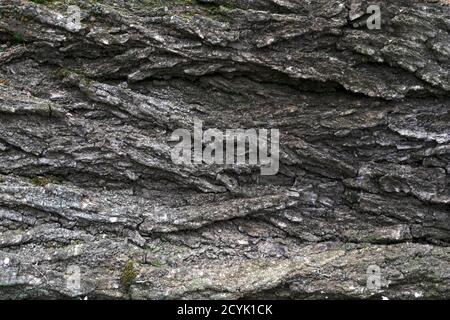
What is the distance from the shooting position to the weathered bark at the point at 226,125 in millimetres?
10359

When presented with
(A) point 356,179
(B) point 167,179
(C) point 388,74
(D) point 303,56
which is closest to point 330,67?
(D) point 303,56

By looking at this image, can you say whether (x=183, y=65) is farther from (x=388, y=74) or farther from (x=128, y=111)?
(x=388, y=74)

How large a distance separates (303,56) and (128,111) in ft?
13.8

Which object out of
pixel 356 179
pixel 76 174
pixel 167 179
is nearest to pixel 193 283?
pixel 167 179

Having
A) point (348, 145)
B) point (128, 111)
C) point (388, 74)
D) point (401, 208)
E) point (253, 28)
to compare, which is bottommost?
point (401, 208)

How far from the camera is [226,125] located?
11070mm

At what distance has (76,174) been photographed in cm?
1073

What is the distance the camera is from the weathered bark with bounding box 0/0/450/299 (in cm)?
1036

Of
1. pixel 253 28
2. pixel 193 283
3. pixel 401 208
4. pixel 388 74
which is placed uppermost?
pixel 253 28

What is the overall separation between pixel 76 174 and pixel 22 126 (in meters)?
1.59

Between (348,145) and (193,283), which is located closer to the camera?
(193,283)

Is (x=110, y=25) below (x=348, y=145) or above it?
above

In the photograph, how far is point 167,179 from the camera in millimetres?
10891

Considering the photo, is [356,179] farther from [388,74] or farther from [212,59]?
[212,59]
